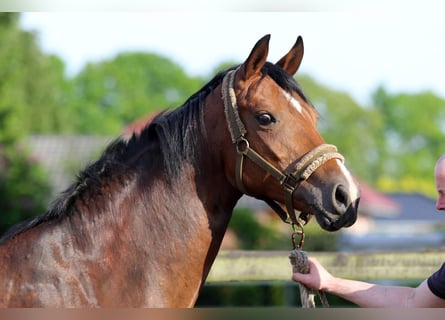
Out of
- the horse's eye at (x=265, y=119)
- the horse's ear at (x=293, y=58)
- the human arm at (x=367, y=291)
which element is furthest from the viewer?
the horse's ear at (x=293, y=58)

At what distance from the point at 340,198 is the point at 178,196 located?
80cm

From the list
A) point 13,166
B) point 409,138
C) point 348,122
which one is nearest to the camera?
point 13,166

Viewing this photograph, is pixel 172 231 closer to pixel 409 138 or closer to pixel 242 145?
pixel 242 145

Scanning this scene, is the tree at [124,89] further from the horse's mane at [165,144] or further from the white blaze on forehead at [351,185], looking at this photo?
the white blaze on forehead at [351,185]

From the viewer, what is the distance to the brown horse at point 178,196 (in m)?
3.51

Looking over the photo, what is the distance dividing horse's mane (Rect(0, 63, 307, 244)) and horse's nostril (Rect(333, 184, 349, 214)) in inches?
21.0

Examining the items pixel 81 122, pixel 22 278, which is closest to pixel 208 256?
pixel 22 278

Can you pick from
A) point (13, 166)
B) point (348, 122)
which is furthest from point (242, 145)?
point (348, 122)

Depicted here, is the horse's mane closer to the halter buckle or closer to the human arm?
the halter buckle

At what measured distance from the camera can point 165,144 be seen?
384cm

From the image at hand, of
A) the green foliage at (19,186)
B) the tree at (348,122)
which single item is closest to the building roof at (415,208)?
the tree at (348,122)

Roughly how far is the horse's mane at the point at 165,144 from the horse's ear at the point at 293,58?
0.73 feet

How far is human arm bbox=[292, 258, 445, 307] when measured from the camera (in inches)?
142

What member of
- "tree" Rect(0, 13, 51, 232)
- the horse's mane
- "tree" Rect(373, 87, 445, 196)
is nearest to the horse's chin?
the horse's mane
